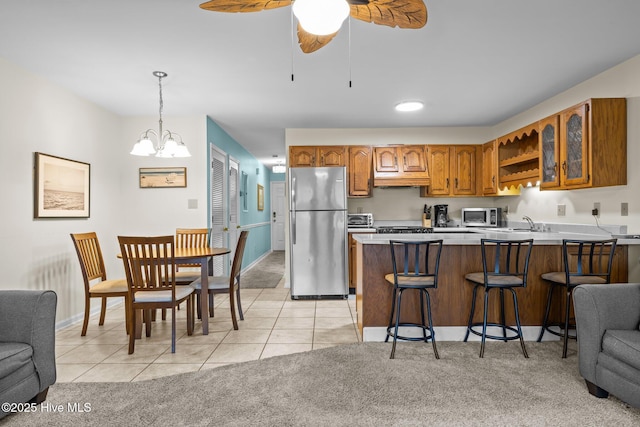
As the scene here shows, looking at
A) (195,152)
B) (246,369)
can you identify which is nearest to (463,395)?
(246,369)

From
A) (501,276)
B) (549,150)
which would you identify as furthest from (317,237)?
(549,150)

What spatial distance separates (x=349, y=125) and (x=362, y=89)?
4.92 ft

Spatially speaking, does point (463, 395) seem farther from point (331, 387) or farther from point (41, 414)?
point (41, 414)

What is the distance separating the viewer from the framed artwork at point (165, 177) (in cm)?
479

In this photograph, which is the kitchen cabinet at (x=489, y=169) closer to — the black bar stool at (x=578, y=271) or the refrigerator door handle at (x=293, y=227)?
the black bar stool at (x=578, y=271)

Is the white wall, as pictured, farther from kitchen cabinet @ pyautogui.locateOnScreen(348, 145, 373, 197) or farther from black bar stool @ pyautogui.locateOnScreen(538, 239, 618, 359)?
black bar stool @ pyautogui.locateOnScreen(538, 239, 618, 359)

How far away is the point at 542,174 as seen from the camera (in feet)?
13.1

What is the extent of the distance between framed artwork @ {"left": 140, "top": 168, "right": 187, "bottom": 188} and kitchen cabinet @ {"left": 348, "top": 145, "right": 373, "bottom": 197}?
7.27 feet

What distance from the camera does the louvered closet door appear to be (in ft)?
17.3

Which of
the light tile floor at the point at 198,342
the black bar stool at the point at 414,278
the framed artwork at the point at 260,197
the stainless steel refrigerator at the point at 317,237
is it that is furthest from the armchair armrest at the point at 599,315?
the framed artwork at the point at 260,197

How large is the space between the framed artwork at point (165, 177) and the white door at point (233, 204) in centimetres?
145

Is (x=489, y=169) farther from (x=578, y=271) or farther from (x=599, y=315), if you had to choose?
(x=599, y=315)

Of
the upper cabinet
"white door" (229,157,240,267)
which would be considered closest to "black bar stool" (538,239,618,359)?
the upper cabinet

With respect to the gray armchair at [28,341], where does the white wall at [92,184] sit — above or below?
above
